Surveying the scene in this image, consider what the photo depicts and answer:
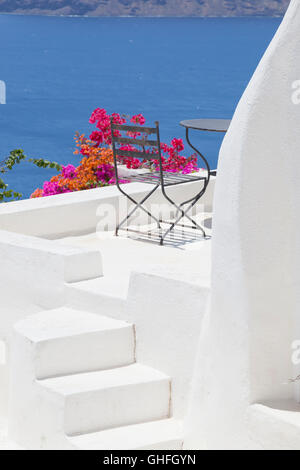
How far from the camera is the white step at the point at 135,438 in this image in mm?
5020

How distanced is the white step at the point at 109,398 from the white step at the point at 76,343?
6cm

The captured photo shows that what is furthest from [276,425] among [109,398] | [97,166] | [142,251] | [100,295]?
[97,166]

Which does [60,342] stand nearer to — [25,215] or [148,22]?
[25,215]

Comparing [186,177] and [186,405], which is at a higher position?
[186,177]

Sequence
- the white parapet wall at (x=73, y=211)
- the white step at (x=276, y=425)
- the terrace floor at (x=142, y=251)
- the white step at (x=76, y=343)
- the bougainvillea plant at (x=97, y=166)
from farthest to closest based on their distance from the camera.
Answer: the bougainvillea plant at (x=97, y=166), the white parapet wall at (x=73, y=211), the terrace floor at (x=142, y=251), the white step at (x=76, y=343), the white step at (x=276, y=425)

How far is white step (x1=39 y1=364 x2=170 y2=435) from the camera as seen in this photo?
512cm

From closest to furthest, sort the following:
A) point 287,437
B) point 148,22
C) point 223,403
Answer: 1. point 287,437
2. point 223,403
3. point 148,22

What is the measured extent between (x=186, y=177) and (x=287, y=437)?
3.65 meters

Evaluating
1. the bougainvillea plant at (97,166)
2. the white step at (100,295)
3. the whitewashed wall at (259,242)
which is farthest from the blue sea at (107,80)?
the whitewashed wall at (259,242)

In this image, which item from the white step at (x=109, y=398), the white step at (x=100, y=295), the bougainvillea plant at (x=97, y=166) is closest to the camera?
the white step at (x=109, y=398)

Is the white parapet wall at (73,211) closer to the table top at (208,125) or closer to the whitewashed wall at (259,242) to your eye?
the table top at (208,125)

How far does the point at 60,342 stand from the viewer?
5.34m

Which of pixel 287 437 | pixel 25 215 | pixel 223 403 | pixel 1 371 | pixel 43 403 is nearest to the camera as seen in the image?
pixel 287 437
